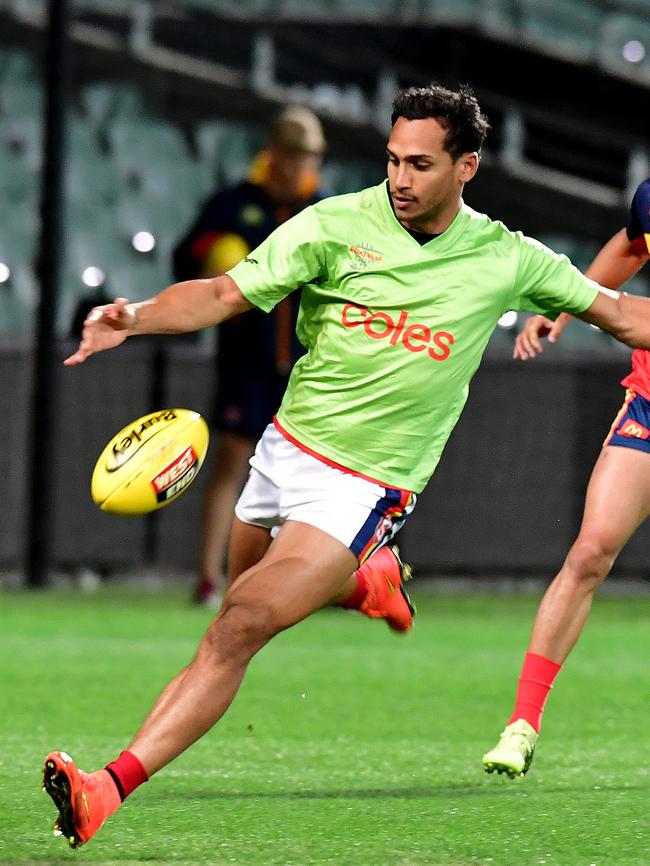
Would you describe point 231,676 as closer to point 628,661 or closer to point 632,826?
point 632,826

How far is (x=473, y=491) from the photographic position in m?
12.4

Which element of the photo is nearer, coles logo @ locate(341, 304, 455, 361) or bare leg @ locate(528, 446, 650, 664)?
coles logo @ locate(341, 304, 455, 361)

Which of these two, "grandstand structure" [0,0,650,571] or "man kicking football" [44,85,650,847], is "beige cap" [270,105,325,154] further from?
"man kicking football" [44,85,650,847]

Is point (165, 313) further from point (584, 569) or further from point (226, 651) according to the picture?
point (584, 569)

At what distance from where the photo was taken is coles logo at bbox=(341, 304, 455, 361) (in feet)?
17.2

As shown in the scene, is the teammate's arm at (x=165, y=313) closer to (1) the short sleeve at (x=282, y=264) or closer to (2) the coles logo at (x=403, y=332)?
(1) the short sleeve at (x=282, y=264)

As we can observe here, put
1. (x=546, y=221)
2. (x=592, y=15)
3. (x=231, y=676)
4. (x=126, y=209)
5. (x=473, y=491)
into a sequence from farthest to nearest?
(x=592, y=15) → (x=546, y=221) → (x=126, y=209) → (x=473, y=491) → (x=231, y=676)

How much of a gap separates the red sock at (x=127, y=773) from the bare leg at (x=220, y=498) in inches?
237


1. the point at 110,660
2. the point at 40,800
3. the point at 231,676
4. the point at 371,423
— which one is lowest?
the point at 110,660

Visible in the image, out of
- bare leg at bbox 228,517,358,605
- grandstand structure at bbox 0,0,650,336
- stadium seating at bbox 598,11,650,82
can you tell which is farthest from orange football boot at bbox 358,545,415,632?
stadium seating at bbox 598,11,650,82

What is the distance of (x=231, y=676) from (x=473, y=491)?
767 cm

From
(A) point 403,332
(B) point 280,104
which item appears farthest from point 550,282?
(B) point 280,104

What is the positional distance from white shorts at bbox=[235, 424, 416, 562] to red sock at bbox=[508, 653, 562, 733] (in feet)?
3.50

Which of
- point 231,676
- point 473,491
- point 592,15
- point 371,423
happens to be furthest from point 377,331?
point 592,15
